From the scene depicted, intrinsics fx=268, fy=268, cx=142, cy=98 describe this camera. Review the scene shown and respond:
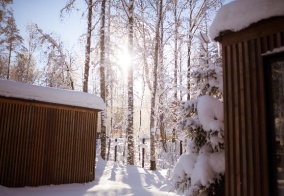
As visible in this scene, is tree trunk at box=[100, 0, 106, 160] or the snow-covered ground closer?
the snow-covered ground

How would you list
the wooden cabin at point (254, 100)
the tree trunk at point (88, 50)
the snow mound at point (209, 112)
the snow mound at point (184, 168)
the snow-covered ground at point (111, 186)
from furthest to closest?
the tree trunk at point (88, 50), the snow-covered ground at point (111, 186), the snow mound at point (184, 168), the snow mound at point (209, 112), the wooden cabin at point (254, 100)

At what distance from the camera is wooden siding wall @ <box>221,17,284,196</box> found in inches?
174

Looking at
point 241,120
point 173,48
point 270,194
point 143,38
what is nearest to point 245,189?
point 270,194

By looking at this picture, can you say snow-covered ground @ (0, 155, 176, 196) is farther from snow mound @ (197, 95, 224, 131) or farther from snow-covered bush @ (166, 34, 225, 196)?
snow mound @ (197, 95, 224, 131)

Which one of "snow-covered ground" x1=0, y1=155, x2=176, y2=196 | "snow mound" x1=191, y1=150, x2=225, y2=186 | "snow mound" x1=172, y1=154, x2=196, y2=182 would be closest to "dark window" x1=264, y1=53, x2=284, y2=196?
"snow mound" x1=191, y1=150, x2=225, y2=186

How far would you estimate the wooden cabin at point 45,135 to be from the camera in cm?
837

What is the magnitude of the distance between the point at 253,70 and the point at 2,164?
7.58 m

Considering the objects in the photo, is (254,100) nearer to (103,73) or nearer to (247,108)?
(247,108)

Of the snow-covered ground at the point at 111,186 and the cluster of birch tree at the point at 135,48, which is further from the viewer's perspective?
the cluster of birch tree at the point at 135,48

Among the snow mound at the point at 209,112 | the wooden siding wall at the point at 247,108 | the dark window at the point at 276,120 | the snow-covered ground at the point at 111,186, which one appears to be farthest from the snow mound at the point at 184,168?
the snow-covered ground at the point at 111,186

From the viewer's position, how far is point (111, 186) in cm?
922

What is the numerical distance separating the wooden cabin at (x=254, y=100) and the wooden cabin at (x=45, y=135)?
6.20 m

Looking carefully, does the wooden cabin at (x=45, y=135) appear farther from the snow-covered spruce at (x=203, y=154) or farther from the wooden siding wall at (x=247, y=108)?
the wooden siding wall at (x=247, y=108)

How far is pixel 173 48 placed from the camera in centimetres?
1931
